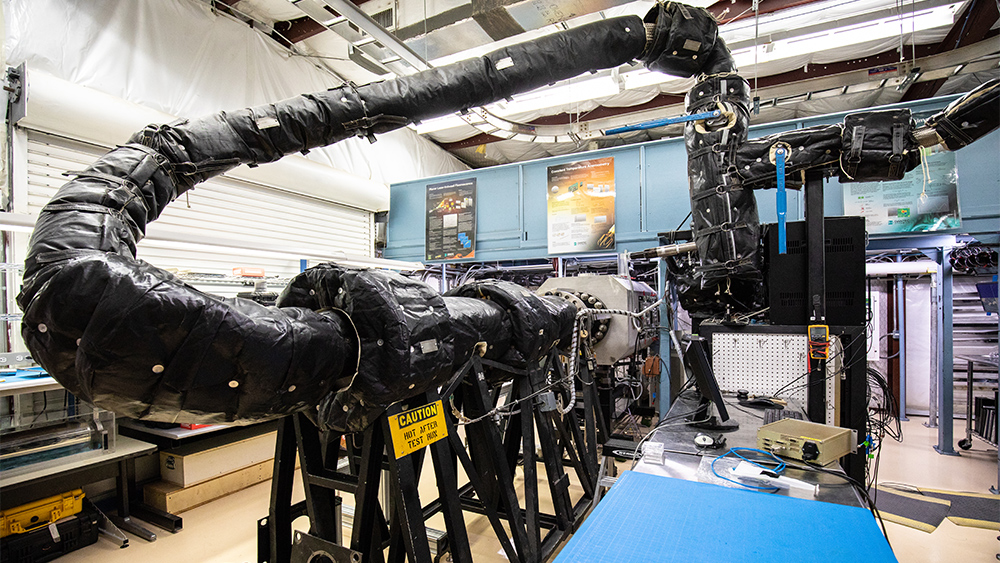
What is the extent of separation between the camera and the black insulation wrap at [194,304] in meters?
0.99

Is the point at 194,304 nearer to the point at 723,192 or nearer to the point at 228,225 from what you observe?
the point at 723,192

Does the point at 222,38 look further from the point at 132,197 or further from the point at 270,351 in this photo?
the point at 270,351

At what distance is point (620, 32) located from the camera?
2223 mm

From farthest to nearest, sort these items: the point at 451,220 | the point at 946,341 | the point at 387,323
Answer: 1. the point at 451,220
2. the point at 946,341
3. the point at 387,323

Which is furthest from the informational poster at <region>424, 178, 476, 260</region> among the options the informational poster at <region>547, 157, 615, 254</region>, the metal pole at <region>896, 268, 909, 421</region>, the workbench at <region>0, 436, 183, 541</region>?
the metal pole at <region>896, 268, 909, 421</region>

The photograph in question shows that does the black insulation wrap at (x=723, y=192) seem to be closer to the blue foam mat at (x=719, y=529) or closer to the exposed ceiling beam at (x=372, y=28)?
the blue foam mat at (x=719, y=529)

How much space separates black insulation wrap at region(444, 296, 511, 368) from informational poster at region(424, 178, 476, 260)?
379 cm

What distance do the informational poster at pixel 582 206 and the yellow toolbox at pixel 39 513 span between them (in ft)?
14.4

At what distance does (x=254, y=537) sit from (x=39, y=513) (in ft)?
4.01

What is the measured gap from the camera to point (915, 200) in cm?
407

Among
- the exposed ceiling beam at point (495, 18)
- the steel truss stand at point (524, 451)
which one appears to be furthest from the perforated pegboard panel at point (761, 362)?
the exposed ceiling beam at point (495, 18)

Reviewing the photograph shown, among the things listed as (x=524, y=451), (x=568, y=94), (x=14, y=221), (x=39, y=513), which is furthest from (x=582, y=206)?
(x=39, y=513)

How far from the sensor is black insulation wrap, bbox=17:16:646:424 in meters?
0.99

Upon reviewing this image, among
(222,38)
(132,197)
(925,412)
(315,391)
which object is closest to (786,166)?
(315,391)
